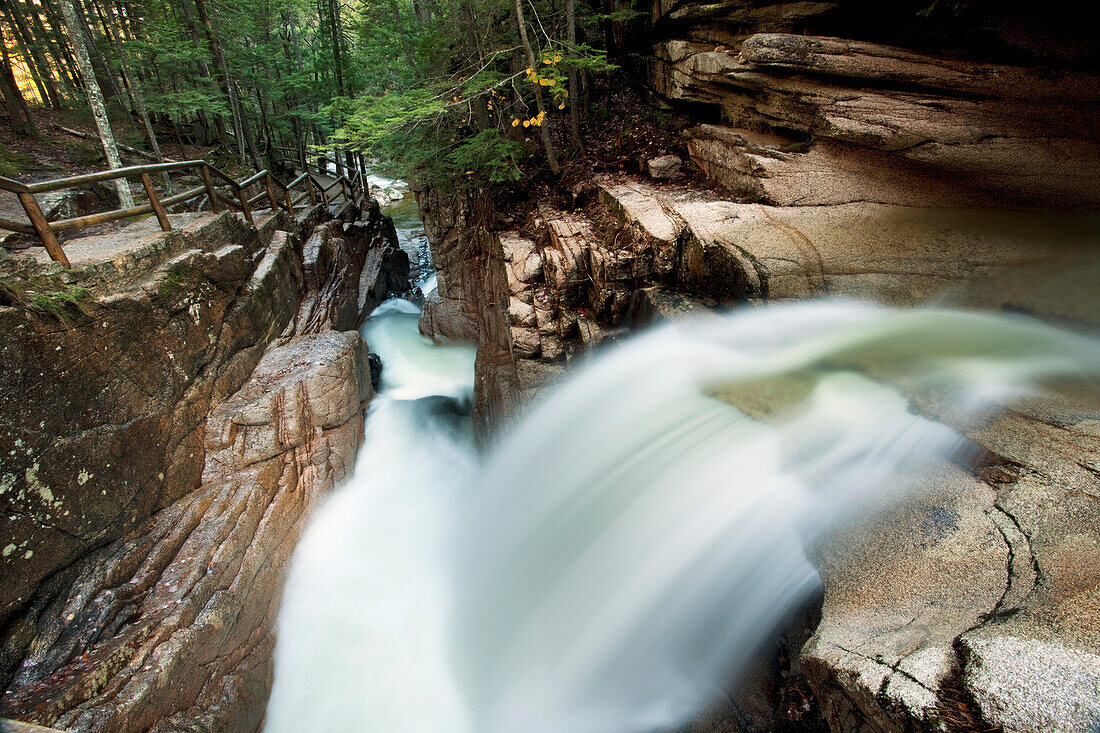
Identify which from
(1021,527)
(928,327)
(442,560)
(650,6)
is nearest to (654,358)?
(928,327)

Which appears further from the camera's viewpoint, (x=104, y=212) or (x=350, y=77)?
(x=350, y=77)

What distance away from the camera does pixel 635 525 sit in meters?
4.64

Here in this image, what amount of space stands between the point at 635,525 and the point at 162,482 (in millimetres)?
5443

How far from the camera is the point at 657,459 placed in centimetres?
491

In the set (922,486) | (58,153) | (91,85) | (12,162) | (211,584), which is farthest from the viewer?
(58,153)

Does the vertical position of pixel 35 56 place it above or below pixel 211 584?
above

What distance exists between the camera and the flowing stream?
3826mm

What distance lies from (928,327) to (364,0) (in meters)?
16.2

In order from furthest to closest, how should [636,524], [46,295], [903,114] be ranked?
[903,114] < [636,524] < [46,295]

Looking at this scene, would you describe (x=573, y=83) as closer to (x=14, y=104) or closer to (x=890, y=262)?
(x=890, y=262)

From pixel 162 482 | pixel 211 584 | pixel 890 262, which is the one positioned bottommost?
pixel 211 584

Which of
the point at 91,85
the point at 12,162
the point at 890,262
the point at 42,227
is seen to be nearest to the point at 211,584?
the point at 42,227

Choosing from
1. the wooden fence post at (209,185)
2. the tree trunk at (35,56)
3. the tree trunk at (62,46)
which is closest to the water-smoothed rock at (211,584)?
the wooden fence post at (209,185)

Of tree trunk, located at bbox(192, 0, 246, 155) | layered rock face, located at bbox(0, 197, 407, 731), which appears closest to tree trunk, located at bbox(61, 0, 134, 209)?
layered rock face, located at bbox(0, 197, 407, 731)
